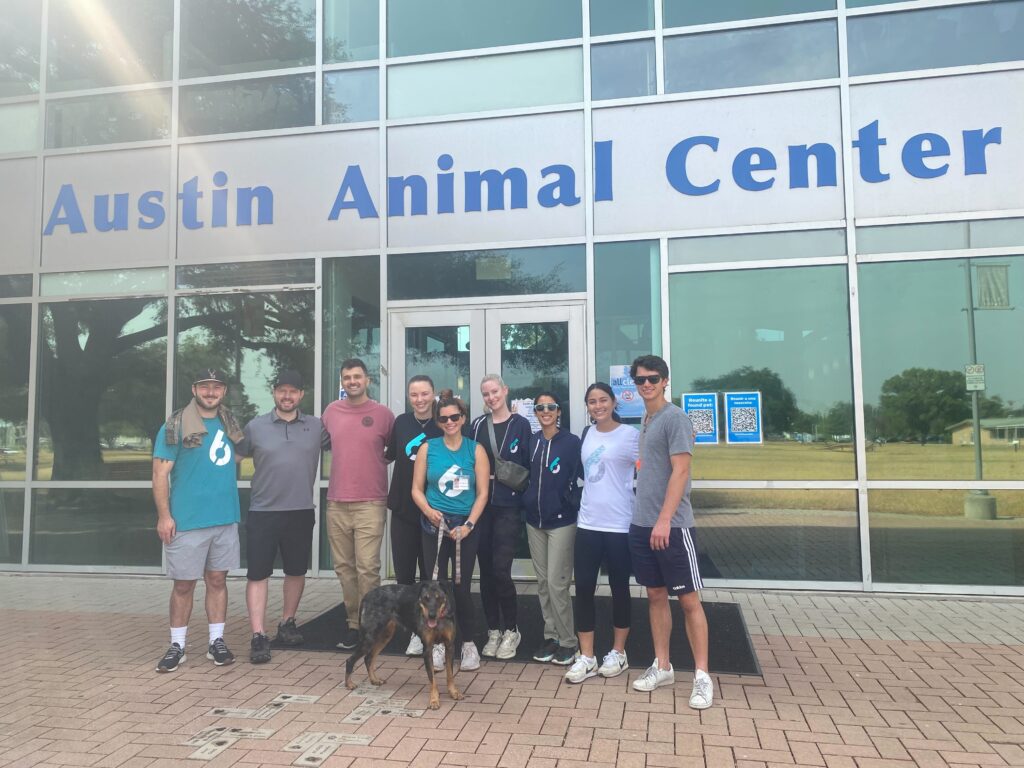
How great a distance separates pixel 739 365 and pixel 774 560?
1.77 metres

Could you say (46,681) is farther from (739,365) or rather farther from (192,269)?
Result: (739,365)

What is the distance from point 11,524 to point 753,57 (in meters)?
9.03

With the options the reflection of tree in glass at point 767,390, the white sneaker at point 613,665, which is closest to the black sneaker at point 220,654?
the white sneaker at point 613,665

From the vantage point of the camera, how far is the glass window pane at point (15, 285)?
802 cm

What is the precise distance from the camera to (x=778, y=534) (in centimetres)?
653

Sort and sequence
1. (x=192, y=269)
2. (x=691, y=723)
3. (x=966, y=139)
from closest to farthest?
(x=691, y=723) < (x=966, y=139) < (x=192, y=269)

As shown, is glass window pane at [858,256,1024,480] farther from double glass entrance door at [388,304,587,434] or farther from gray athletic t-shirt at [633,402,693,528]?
gray athletic t-shirt at [633,402,693,528]

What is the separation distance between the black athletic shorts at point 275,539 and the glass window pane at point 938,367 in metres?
4.80

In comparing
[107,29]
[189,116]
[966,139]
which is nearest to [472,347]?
[189,116]

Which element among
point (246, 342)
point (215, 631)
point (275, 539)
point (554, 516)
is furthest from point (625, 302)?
point (215, 631)

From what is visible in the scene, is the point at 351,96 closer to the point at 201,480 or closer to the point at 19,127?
the point at 19,127

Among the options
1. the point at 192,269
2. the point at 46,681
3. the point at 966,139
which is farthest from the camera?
the point at 192,269

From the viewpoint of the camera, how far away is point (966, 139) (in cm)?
645

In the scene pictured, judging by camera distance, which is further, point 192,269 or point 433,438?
point 192,269
